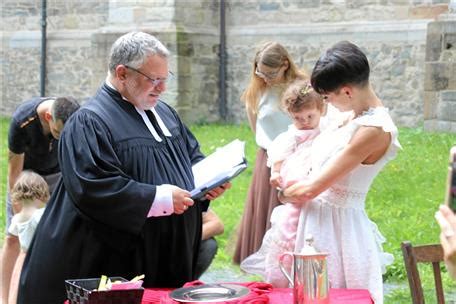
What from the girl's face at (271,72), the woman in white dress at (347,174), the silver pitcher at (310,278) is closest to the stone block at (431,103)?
the girl's face at (271,72)

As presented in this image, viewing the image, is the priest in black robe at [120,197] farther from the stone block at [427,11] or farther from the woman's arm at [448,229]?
the stone block at [427,11]

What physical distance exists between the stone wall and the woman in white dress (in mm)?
10377

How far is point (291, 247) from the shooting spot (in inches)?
170

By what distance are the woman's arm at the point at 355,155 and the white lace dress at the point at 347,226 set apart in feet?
0.16

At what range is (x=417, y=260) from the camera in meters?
3.80

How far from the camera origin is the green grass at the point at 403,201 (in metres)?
7.54

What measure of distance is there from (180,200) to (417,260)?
99 centimetres

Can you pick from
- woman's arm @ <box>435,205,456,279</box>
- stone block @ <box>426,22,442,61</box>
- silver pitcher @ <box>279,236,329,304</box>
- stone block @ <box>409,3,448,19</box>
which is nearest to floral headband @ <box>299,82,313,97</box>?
silver pitcher @ <box>279,236,329,304</box>

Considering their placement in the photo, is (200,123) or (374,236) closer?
(374,236)

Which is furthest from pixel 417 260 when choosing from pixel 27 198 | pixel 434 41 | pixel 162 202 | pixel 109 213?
pixel 434 41

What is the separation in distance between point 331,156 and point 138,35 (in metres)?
1.01

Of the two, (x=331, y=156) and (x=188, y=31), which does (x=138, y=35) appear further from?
(x=188, y=31)

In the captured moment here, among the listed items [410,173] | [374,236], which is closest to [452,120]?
[410,173]

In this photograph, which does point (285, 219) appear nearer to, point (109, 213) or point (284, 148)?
point (284, 148)
